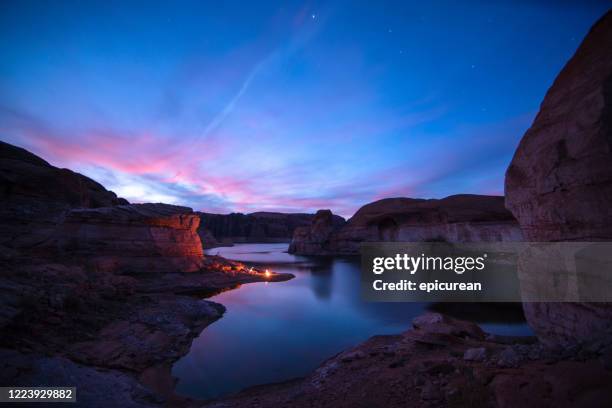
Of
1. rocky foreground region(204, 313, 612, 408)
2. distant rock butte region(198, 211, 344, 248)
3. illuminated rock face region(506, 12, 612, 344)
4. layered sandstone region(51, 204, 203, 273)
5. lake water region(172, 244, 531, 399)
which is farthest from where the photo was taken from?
distant rock butte region(198, 211, 344, 248)

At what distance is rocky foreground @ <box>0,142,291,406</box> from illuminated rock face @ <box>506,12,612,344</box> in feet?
31.7

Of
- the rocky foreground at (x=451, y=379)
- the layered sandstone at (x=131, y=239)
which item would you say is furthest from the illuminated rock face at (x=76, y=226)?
the rocky foreground at (x=451, y=379)

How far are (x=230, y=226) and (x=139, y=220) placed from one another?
115m

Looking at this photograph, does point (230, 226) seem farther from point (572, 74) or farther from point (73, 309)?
point (572, 74)

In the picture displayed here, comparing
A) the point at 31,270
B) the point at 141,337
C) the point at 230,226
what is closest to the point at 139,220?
the point at 31,270

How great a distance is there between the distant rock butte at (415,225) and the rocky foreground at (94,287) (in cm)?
2299

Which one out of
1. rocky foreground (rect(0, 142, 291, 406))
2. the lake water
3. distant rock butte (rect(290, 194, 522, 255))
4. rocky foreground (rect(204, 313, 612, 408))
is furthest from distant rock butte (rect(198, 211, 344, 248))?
rocky foreground (rect(204, 313, 612, 408))

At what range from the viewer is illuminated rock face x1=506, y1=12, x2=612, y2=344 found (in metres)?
5.23

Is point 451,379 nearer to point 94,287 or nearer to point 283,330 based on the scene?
point 283,330

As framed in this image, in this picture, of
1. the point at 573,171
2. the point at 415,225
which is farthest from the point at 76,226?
the point at 415,225

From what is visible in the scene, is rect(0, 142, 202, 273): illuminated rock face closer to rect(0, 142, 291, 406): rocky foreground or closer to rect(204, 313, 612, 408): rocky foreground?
rect(0, 142, 291, 406): rocky foreground

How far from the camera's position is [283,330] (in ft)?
46.4

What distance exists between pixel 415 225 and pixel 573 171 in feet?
127

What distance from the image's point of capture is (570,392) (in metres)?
3.39
